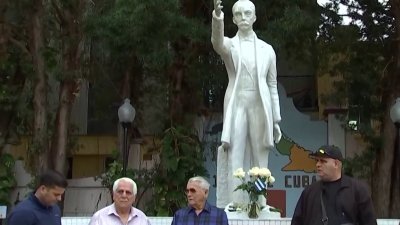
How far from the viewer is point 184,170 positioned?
1577 centimetres

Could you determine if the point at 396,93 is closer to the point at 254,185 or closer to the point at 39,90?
the point at 39,90

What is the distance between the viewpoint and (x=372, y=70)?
51.9 ft

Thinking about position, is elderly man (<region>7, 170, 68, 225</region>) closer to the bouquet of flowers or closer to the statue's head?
the bouquet of flowers

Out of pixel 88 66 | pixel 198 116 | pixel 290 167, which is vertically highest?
pixel 88 66

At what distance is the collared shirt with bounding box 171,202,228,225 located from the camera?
18.9 feet

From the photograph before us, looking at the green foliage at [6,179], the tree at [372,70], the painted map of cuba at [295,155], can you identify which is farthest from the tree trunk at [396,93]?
the green foliage at [6,179]

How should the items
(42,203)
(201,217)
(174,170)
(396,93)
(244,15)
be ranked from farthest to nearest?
(396,93)
(174,170)
(244,15)
(201,217)
(42,203)

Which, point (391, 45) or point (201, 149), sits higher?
point (391, 45)

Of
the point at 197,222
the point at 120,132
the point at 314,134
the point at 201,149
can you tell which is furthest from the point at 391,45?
the point at 197,222

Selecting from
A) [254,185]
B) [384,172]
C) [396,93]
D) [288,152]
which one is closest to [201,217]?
[254,185]

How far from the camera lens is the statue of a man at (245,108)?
31.2 ft

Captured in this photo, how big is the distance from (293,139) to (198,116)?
2.50m

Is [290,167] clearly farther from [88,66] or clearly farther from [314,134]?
[88,66]

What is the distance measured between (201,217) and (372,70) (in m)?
10.8
